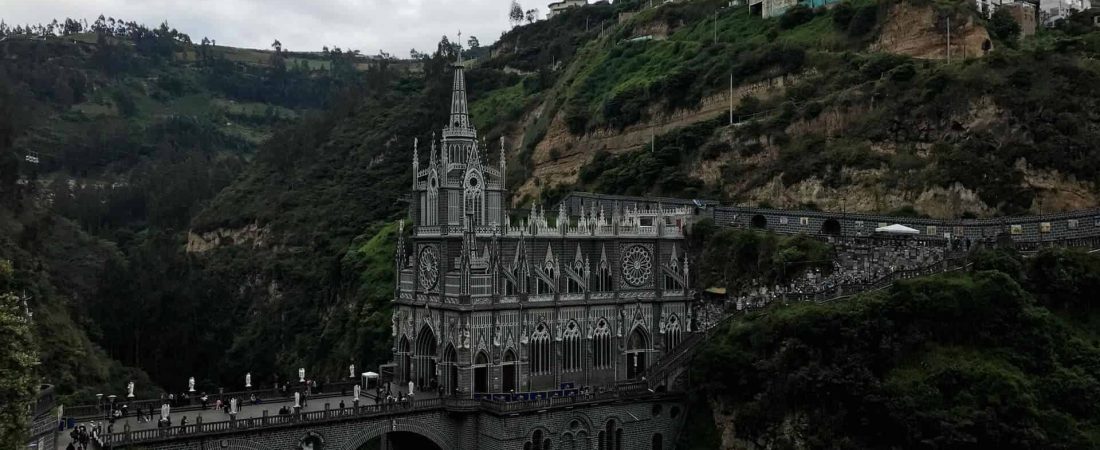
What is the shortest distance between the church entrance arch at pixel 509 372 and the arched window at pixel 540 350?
1.17 meters

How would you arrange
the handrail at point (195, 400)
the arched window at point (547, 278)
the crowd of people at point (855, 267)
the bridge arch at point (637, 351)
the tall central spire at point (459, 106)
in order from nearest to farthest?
1. the handrail at point (195, 400)
2. the crowd of people at point (855, 267)
3. the arched window at point (547, 278)
4. the tall central spire at point (459, 106)
5. the bridge arch at point (637, 351)

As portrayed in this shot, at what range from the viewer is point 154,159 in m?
154

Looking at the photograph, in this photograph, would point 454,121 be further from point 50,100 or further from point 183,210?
point 50,100

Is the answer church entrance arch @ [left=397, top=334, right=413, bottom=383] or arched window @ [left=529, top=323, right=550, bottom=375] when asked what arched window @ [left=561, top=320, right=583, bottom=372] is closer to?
arched window @ [left=529, top=323, right=550, bottom=375]

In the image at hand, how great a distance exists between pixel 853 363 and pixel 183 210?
10391 cm

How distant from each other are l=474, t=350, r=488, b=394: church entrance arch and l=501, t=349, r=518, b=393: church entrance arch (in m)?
0.84

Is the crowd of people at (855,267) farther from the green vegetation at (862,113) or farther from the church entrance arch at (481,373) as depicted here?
the church entrance arch at (481,373)

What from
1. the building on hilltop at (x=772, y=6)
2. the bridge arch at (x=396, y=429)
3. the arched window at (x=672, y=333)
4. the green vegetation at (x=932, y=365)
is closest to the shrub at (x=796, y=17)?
the building on hilltop at (x=772, y=6)

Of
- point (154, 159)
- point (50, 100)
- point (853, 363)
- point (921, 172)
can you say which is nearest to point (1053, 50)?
point (921, 172)

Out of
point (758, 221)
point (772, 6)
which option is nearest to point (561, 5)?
point (772, 6)

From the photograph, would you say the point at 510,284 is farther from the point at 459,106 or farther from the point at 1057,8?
the point at 1057,8

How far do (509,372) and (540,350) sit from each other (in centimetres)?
197

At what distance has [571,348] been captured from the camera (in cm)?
4816

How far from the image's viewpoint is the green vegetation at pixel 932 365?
3750cm
